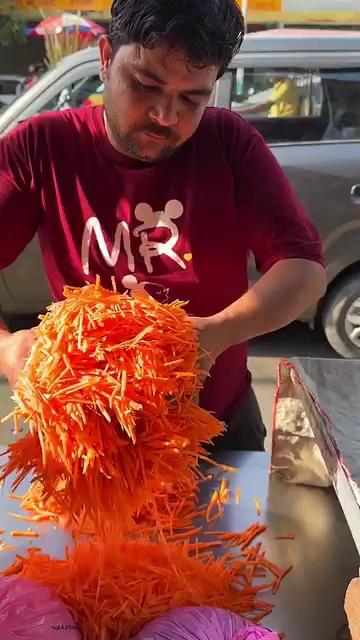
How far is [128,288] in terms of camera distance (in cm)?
140

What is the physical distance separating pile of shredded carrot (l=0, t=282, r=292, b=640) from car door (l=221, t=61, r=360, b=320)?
3.01 metres

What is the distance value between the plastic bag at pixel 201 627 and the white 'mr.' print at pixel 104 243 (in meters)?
0.70

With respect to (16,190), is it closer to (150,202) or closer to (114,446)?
(150,202)

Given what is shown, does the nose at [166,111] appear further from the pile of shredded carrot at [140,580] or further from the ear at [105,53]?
the pile of shredded carrot at [140,580]

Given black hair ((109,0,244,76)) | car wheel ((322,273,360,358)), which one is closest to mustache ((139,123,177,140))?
black hair ((109,0,244,76))

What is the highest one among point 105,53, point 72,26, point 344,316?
point 72,26

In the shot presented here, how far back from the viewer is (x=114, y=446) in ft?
3.14

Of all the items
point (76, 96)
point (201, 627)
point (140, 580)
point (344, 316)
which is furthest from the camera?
point (344, 316)

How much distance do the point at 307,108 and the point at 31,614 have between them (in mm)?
3700

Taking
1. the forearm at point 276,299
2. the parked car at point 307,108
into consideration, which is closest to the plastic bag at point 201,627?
the forearm at point 276,299

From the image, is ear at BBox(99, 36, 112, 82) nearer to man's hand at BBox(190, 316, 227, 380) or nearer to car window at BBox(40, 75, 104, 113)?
Answer: man's hand at BBox(190, 316, 227, 380)

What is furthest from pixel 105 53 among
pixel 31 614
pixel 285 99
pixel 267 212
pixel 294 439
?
pixel 285 99

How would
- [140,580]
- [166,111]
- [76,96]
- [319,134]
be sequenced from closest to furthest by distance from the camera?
1. [140,580]
2. [166,111]
3. [76,96]
4. [319,134]

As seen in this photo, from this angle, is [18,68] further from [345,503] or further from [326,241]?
[345,503]
